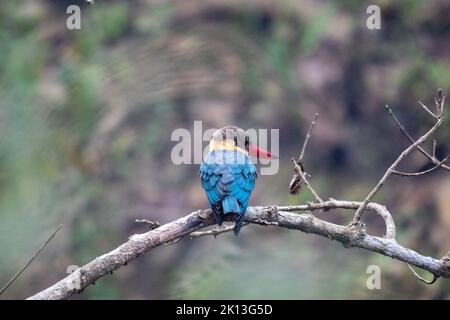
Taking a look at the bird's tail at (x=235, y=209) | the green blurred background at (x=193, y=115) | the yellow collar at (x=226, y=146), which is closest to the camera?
the bird's tail at (x=235, y=209)

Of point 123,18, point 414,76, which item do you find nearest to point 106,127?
point 123,18

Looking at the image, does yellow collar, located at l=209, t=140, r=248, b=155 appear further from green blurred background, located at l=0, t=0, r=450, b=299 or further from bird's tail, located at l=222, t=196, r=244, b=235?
green blurred background, located at l=0, t=0, r=450, b=299

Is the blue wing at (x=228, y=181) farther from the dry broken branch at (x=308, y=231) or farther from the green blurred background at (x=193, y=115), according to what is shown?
the green blurred background at (x=193, y=115)

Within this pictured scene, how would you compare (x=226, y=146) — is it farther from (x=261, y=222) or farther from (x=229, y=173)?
(x=261, y=222)

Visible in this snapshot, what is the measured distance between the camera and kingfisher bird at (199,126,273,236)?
12.1ft

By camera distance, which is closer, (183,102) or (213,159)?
(213,159)

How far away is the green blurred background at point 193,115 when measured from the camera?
23.7ft

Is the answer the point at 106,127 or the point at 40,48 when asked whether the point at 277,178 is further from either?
the point at 40,48

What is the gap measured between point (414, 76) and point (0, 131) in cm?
421

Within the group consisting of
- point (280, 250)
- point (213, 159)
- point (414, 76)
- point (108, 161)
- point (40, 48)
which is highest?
point (40, 48)

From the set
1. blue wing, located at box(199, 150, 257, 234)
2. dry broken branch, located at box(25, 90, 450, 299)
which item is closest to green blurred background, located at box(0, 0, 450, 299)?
blue wing, located at box(199, 150, 257, 234)

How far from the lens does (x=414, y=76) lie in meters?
7.92

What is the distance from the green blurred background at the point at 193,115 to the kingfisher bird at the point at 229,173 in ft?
8.87

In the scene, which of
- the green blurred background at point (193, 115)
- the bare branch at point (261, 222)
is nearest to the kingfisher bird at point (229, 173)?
the bare branch at point (261, 222)
